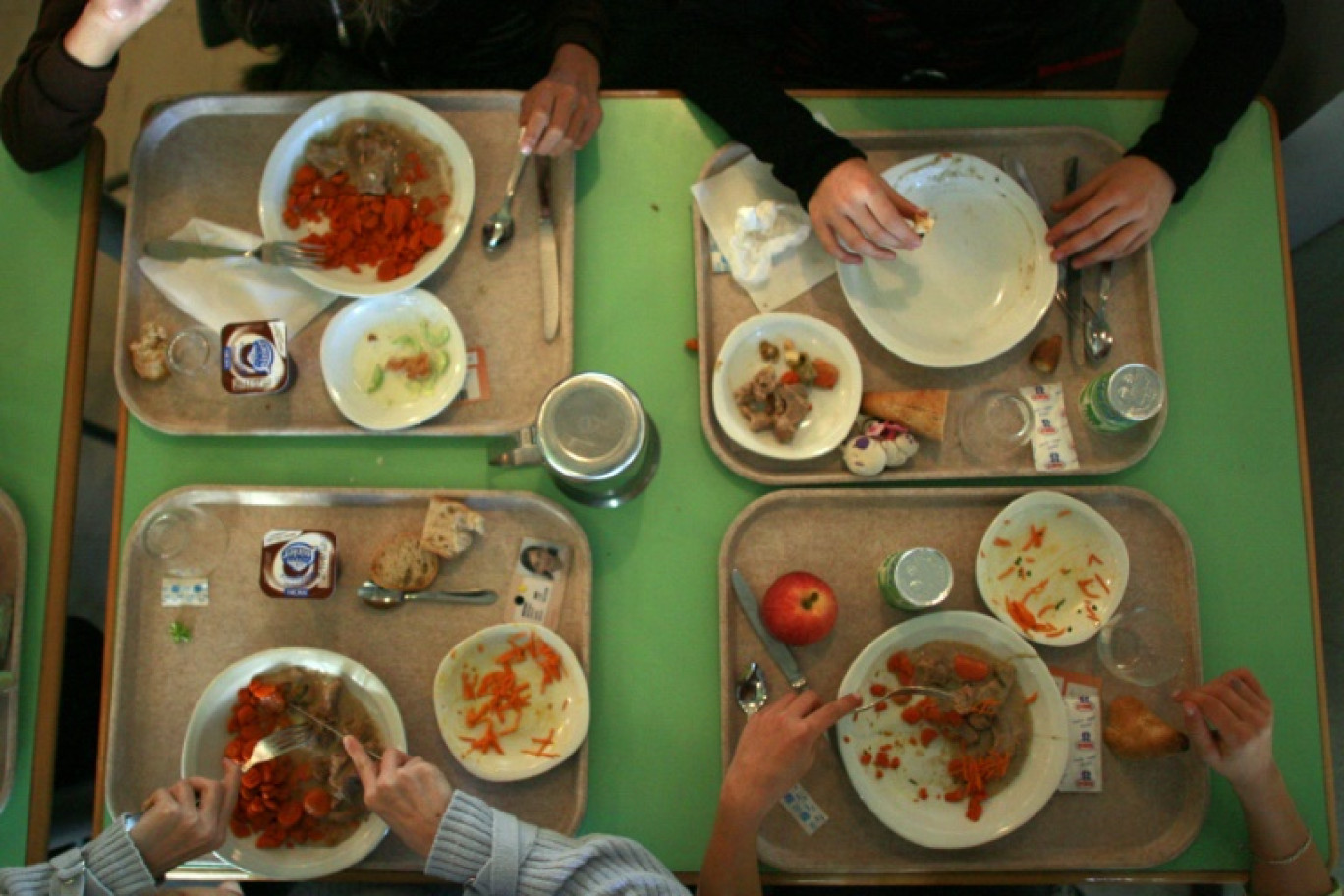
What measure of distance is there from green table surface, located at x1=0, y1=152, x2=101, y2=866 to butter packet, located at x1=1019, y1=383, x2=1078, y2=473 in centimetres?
175

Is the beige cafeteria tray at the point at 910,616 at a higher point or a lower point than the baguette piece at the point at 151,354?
lower

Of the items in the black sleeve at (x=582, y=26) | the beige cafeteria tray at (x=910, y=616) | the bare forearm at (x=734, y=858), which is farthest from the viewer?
the black sleeve at (x=582, y=26)

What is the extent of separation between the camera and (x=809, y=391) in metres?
1.49

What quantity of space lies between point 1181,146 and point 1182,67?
193mm

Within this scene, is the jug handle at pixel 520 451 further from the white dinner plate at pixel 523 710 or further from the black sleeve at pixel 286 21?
the black sleeve at pixel 286 21

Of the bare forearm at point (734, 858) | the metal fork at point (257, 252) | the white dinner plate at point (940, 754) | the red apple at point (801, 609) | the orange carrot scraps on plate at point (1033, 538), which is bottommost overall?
the bare forearm at point (734, 858)

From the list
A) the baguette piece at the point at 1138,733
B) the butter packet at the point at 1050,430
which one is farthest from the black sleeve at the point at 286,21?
the baguette piece at the point at 1138,733

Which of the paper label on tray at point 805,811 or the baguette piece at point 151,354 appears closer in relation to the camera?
the paper label on tray at point 805,811

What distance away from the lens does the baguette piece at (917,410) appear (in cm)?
145

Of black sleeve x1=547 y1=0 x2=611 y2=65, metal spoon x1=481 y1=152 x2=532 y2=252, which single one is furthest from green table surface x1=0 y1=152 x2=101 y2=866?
black sleeve x1=547 y1=0 x2=611 y2=65

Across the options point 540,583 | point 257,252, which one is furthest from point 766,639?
point 257,252

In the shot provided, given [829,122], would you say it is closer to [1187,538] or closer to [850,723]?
[1187,538]

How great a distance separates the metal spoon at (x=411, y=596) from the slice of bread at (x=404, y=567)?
0.04ft

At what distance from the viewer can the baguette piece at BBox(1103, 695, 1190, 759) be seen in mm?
1334
